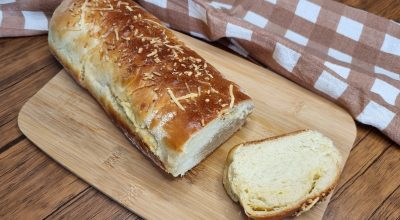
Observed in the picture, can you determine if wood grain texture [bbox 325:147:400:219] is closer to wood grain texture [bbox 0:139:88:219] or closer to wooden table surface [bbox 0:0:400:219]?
wooden table surface [bbox 0:0:400:219]

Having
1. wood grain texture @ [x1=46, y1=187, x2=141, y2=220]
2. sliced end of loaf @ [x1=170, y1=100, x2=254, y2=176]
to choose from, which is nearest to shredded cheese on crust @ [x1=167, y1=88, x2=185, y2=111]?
sliced end of loaf @ [x1=170, y1=100, x2=254, y2=176]

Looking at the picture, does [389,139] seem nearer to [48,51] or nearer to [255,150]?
[255,150]

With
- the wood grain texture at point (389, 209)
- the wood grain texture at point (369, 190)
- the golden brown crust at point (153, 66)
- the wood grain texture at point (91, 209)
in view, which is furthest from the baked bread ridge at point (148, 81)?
the wood grain texture at point (389, 209)

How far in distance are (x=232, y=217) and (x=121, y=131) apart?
0.70 meters

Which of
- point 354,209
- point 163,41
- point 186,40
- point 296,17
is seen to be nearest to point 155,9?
point 186,40

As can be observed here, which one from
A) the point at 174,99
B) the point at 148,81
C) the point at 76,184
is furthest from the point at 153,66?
the point at 76,184

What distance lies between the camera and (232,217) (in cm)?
183

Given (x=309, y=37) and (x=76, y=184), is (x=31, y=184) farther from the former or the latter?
(x=309, y=37)

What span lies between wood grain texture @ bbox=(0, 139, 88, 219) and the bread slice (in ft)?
2.32

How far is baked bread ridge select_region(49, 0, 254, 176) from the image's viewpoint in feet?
6.23

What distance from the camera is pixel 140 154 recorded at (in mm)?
2057

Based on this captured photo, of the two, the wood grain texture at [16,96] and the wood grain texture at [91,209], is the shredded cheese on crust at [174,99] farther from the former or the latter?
the wood grain texture at [16,96]

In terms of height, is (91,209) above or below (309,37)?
below

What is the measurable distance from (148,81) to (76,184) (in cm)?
56
